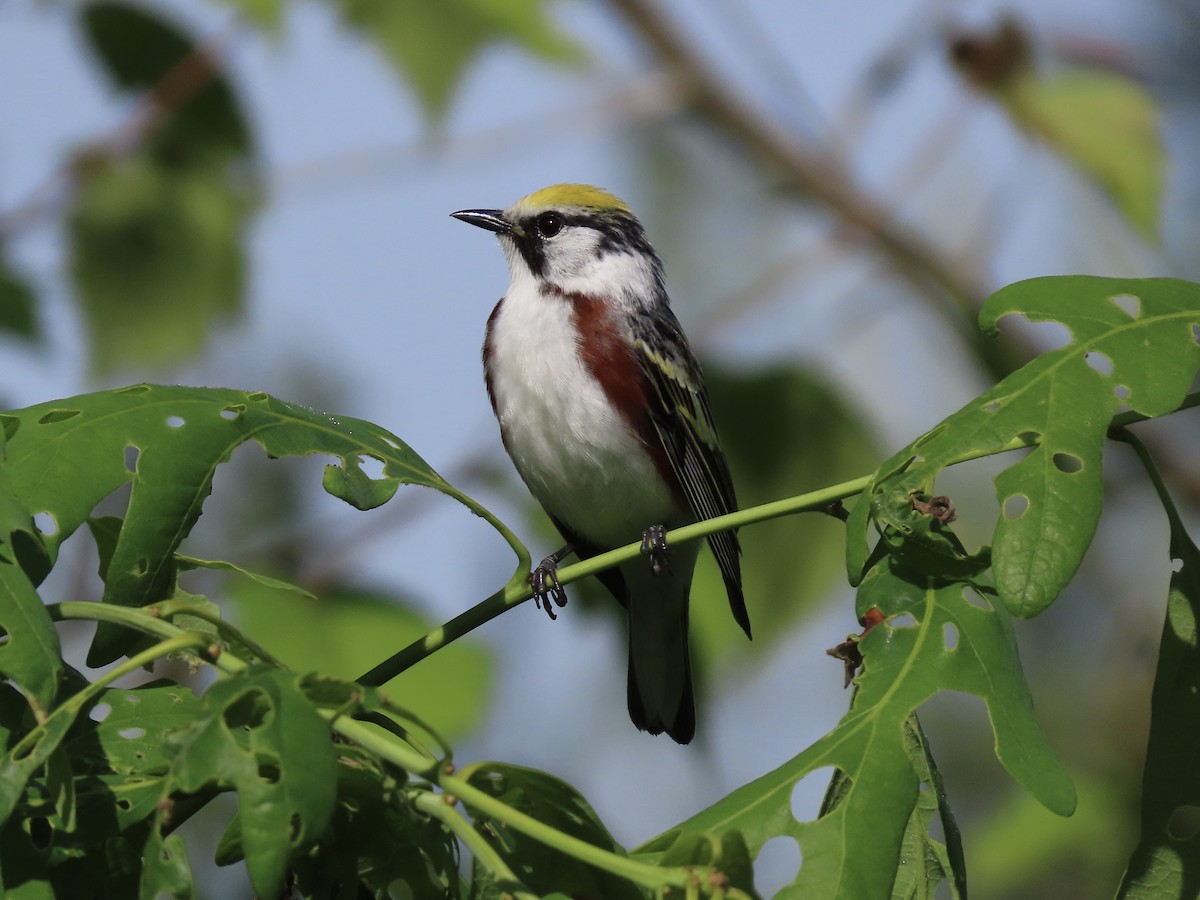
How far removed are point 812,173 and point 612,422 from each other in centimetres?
122

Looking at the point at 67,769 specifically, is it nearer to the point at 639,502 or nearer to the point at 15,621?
the point at 15,621

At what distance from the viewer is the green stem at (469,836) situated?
154cm

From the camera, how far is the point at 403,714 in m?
1.63

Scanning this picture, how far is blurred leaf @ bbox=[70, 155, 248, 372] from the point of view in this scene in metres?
4.32

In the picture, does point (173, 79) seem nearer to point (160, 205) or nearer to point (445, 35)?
point (160, 205)

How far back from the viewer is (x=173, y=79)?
14.7 feet

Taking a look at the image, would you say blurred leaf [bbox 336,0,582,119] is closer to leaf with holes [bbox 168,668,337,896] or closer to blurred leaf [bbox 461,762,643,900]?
blurred leaf [bbox 461,762,643,900]

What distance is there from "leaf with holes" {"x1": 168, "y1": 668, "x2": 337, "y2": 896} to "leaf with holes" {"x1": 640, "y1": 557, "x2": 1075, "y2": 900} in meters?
0.47

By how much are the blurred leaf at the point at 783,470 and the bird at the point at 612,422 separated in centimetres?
17

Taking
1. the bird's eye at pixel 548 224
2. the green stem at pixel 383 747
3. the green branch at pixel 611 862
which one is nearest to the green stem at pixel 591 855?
the green branch at pixel 611 862

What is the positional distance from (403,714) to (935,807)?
961 mm

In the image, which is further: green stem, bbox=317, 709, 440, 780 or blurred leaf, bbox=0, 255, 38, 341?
blurred leaf, bbox=0, 255, 38, 341

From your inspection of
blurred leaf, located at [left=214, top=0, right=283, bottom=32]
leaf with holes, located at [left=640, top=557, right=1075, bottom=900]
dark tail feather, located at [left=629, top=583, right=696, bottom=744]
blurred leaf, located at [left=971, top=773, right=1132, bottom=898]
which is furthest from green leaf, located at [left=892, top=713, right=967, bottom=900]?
dark tail feather, located at [left=629, top=583, right=696, bottom=744]

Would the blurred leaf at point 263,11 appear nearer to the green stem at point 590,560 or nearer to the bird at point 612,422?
the bird at point 612,422
